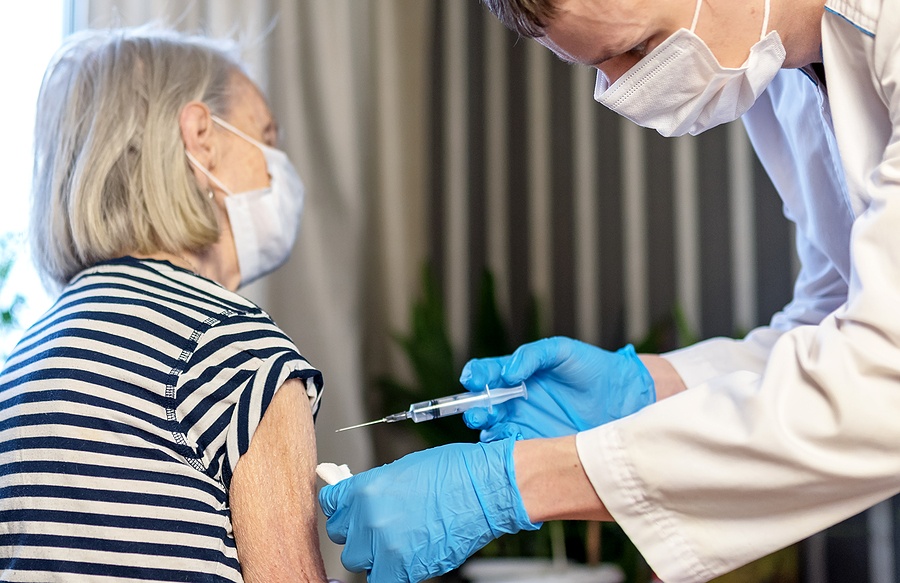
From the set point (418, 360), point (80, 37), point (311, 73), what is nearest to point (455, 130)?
point (311, 73)

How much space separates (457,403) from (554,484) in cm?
24

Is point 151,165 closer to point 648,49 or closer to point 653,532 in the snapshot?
point 648,49

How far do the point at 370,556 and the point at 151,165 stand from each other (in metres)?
0.67

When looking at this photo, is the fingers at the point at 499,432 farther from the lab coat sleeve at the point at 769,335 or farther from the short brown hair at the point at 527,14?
the short brown hair at the point at 527,14

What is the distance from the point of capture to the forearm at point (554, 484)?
90 centimetres

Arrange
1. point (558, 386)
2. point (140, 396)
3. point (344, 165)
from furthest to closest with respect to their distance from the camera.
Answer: point (344, 165)
point (558, 386)
point (140, 396)

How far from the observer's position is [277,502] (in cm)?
99

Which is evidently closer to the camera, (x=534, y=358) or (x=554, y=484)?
(x=554, y=484)

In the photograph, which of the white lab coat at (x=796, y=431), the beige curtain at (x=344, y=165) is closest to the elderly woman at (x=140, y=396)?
the white lab coat at (x=796, y=431)

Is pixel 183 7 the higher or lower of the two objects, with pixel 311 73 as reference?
higher

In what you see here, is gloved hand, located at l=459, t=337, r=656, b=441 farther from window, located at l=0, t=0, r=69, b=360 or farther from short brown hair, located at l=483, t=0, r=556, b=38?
window, located at l=0, t=0, r=69, b=360

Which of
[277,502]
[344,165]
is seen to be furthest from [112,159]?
[344,165]

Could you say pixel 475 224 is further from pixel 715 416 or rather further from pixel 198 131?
pixel 715 416

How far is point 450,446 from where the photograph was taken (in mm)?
958
